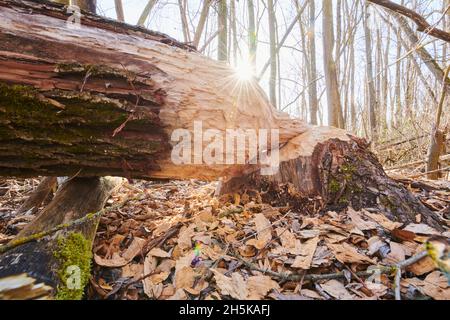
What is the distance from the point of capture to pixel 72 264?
44.9 inches

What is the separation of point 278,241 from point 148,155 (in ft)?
3.05

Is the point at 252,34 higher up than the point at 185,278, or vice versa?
the point at 252,34

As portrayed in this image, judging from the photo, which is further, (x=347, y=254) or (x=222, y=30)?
(x=222, y=30)

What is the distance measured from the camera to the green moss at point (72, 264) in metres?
1.03

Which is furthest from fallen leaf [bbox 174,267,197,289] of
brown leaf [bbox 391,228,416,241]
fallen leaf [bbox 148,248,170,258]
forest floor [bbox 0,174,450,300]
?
brown leaf [bbox 391,228,416,241]

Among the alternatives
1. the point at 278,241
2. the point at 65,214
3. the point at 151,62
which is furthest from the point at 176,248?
the point at 151,62

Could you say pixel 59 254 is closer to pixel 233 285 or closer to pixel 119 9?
pixel 233 285

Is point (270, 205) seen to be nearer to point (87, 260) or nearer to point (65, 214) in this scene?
point (87, 260)

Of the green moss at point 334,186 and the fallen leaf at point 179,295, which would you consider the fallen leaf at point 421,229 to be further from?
the fallen leaf at point 179,295

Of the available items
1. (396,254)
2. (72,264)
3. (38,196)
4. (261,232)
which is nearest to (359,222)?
(396,254)

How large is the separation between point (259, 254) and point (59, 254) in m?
0.93

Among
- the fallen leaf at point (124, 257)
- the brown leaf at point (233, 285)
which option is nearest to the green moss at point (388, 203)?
the brown leaf at point (233, 285)

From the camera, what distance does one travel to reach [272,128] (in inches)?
77.6

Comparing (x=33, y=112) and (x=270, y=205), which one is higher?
(x=33, y=112)
